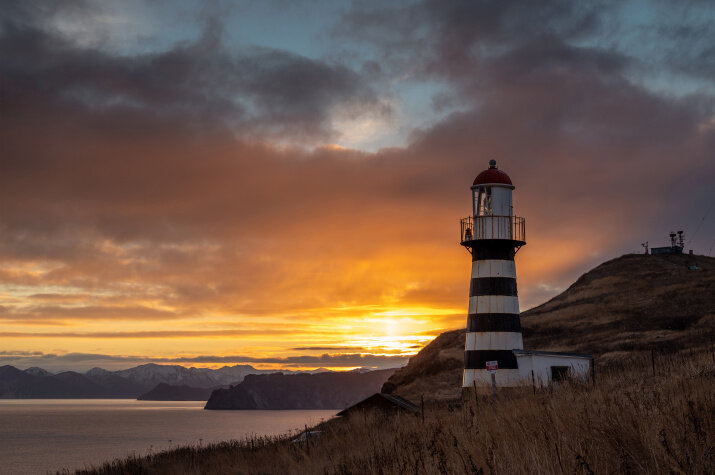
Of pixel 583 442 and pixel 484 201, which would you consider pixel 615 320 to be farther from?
pixel 583 442

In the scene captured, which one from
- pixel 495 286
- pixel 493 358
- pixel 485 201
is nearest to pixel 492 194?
pixel 485 201

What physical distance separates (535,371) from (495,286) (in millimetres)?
4784

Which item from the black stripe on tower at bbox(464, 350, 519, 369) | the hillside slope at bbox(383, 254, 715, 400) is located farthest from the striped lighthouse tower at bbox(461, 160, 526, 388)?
the hillside slope at bbox(383, 254, 715, 400)

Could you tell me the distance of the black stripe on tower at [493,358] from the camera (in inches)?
1105

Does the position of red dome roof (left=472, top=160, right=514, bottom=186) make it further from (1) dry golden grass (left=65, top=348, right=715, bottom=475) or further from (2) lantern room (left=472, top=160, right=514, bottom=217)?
(1) dry golden grass (left=65, top=348, right=715, bottom=475)

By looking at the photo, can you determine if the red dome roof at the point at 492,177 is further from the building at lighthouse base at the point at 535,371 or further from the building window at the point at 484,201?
the building at lighthouse base at the point at 535,371

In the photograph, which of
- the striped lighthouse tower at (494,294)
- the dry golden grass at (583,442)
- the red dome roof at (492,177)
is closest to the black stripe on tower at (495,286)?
the striped lighthouse tower at (494,294)

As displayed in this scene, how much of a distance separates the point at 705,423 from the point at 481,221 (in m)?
22.1

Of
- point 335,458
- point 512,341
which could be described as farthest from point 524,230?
point 335,458

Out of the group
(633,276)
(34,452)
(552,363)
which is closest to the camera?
(552,363)

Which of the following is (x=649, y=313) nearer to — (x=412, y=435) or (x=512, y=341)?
(x=512, y=341)

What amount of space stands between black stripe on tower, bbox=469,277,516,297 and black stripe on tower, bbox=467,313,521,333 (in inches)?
35.2

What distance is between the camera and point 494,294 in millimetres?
28047

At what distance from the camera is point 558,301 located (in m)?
76.8
